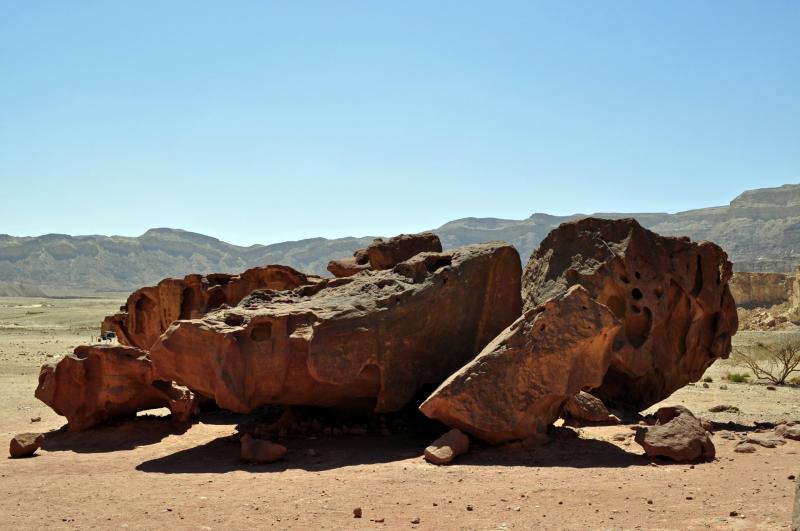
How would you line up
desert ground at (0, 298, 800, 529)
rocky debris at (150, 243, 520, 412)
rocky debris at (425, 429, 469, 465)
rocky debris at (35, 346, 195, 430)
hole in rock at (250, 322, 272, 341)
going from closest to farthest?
1. desert ground at (0, 298, 800, 529)
2. rocky debris at (425, 429, 469, 465)
3. rocky debris at (150, 243, 520, 412)
4. hole in rock at (250, 322, 272, 341)
5. rocky debris at (35, 346, 195, 430)

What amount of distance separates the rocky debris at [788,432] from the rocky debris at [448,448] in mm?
4070

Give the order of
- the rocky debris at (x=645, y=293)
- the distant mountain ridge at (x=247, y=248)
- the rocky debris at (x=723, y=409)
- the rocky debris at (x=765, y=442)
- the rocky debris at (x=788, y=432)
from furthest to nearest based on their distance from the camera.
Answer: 1. the distant mountain ridge at (x=247, y=248)
2. the rocky debris at (x=723, y=409)
3. the rocky debris at (x=645, y=293)
4. the rocky debris at (x=788, y=432)
5. the rocky debris at (x=765, y=442)

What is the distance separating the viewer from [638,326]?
12695mm

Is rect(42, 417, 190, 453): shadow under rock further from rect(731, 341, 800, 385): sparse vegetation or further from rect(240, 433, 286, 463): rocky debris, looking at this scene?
rect(731, 341, 800, 385): sparse vegetation

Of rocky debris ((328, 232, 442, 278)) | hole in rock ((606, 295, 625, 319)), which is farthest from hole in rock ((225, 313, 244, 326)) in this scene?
hole in rock ((606, 295, 625, 319))

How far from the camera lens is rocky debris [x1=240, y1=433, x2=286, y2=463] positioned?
914cm

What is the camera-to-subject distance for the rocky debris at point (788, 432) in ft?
31.3

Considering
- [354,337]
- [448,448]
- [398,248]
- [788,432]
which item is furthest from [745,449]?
→ [398,248]

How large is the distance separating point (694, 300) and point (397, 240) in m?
5.23

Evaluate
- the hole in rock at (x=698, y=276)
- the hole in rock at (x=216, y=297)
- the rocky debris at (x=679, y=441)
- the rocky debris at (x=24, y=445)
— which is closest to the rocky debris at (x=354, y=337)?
the rocky debris at (x=24, y=445)

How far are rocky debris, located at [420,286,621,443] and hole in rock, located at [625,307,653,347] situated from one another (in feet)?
11.1

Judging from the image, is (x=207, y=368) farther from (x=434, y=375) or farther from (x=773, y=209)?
(x=773, y=209)

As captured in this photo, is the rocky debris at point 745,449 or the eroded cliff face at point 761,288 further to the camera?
the eroded cliff face at point 761,288

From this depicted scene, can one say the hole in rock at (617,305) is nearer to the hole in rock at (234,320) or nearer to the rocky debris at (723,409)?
the rocky debris at (723,409)
